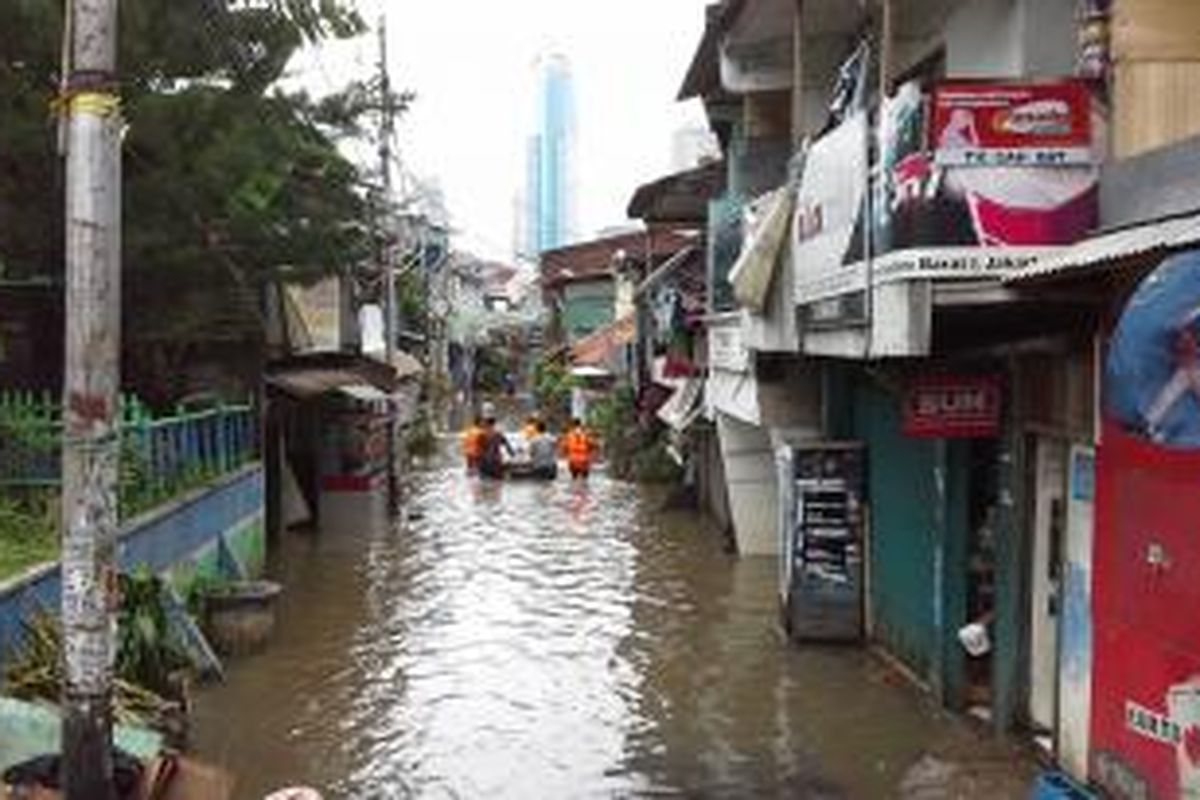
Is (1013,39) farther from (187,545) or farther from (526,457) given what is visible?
(526,457)

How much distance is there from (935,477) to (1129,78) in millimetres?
4581

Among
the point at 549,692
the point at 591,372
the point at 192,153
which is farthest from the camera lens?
the point at 591,372

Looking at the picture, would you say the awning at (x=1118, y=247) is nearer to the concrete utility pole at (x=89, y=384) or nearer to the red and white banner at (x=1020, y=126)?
the red and white banner at (x=1020, y=126)

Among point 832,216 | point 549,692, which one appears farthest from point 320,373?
point 832,216

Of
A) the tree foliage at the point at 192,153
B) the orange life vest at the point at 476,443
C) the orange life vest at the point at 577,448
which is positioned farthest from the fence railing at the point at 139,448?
the orange life vest at the point at 476,443

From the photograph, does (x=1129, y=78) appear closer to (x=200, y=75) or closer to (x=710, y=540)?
(x=200, y=75)

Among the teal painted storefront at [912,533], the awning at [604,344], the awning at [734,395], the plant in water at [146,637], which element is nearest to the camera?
the plant in water at [146,637]

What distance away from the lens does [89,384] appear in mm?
7793

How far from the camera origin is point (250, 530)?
2231 cm

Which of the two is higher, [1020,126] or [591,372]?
[1020,126]

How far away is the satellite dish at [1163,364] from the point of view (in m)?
6.64

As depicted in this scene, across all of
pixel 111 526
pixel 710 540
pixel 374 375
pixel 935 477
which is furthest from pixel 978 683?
pixel 374 375

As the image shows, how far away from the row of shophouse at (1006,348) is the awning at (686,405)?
10.8 meters

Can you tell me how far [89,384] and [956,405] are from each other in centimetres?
662
